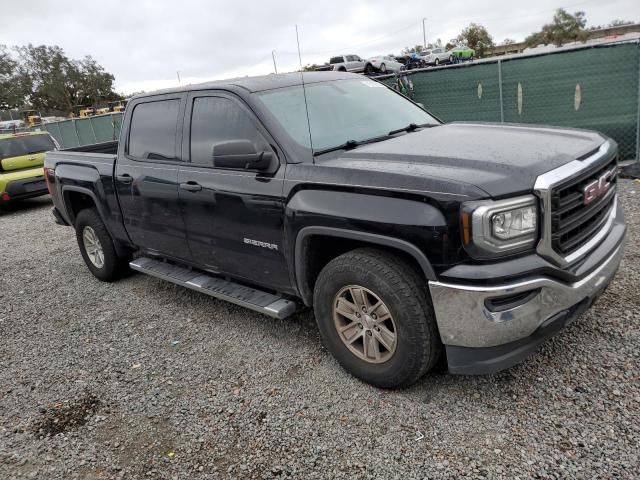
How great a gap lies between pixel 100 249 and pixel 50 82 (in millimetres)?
75111

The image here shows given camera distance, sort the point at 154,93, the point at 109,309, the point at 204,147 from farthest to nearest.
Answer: the point at 109,309
the point at 154,93
the point at 204,147

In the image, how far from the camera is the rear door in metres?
4.30

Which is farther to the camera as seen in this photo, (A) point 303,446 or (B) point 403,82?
(B) point 403,82

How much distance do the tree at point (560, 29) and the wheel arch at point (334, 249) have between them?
2703 inches

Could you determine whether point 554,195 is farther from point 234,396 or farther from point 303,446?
point 234,396

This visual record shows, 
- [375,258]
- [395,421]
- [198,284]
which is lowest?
[395,421]

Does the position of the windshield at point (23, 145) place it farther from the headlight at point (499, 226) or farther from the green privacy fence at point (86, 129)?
the headlight at point (499, 226)

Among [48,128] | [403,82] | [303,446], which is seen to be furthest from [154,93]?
[48,128]

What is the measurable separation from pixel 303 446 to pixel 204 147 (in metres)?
2.34

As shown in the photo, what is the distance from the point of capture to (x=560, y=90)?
8.21 metres

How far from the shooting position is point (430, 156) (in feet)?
9.99

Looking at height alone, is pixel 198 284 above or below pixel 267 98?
below

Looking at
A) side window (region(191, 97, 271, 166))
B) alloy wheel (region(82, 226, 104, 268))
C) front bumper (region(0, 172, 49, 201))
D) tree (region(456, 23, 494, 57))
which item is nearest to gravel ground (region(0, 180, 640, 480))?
alloy wheel (region(82, 226, 104, 268))

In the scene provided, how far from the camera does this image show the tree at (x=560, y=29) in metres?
62.8
